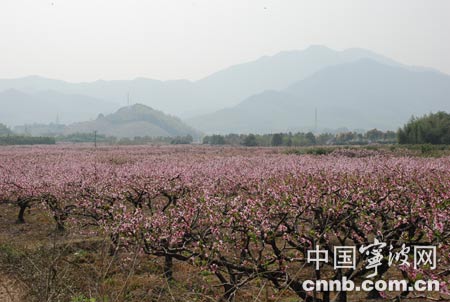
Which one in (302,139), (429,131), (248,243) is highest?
(429,131)

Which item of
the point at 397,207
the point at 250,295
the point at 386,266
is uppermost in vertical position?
the point at 397,207

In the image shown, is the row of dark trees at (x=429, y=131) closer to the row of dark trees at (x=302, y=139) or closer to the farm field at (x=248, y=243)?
the row of dark trees at (x=302, y=139)

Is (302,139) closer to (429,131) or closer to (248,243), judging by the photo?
(429,131)

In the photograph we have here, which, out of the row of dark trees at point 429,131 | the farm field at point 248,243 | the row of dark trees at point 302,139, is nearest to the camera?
the farm field at point 248,243

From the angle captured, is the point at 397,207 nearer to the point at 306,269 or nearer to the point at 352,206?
the point at 352,206

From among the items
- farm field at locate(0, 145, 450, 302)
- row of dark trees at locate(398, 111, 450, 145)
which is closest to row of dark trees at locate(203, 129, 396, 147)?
row of dark trees at locate(398, 111, 450, 145)

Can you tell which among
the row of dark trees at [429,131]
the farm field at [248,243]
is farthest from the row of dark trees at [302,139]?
the farm field at [248,243]

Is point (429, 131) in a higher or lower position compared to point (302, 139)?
higher

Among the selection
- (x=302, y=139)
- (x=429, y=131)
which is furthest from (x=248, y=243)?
(x=302, y=139)

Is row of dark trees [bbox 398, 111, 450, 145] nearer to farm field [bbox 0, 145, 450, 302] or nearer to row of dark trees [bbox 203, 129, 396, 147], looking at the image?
row of dark trees [bbox 203, 129, 396, 147]

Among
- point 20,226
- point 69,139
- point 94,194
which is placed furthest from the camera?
point 69,139

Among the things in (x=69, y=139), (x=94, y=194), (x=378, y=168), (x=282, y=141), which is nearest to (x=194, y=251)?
(x=94, y=194)

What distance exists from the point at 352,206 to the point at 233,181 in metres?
10.4

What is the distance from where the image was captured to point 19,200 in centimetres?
2133
